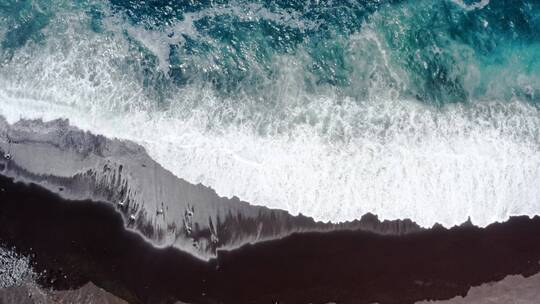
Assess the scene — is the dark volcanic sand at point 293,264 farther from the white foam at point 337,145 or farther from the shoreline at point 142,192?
the white foam at point 337,145

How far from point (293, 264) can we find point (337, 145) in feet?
10.2

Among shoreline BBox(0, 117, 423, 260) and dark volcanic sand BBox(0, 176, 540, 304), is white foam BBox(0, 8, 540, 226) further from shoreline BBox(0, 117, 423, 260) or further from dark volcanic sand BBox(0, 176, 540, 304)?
dark volcanic sand BBox(0, 176, 540, 304)

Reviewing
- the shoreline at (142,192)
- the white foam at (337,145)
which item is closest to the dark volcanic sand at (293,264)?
the shoreline at (142,192)

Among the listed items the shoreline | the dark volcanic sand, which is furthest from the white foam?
the dark volcanic sand

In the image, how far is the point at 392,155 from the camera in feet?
34.9

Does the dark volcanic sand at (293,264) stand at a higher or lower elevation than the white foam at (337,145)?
lower

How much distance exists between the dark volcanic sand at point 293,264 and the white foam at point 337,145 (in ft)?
2.03

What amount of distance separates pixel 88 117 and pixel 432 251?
931 centimetres

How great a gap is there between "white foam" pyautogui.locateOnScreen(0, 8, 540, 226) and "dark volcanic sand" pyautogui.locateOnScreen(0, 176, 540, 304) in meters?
0.62

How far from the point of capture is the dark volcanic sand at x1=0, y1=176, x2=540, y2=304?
10.1 metres

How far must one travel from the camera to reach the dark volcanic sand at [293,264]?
10.1 metres

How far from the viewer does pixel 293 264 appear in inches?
404

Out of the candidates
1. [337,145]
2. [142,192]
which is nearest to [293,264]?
[337,145]

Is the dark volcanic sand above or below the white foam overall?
below
